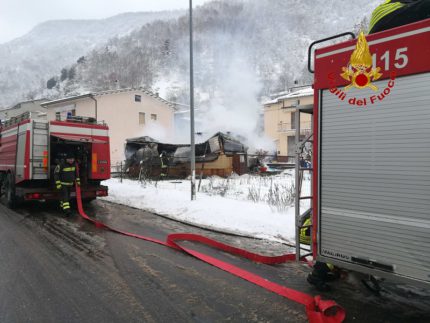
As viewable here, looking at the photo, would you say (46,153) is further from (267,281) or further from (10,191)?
(267,281)

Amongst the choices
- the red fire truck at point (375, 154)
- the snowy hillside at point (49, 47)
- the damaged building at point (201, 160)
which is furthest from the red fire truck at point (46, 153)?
the snowy hillside at point (49, 47)

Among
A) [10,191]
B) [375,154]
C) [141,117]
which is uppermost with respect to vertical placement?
[141,117]

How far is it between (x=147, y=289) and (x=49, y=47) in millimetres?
169529

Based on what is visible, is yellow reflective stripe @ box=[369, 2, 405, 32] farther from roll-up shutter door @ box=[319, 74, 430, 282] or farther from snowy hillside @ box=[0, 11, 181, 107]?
snowy hillside @ box=[0, 11, 181, 107]

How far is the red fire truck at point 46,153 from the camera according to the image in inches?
380

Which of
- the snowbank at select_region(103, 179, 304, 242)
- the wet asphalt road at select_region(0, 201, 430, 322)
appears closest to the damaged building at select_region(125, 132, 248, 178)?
the snowbank at select_region(103, 179, 304, 242)

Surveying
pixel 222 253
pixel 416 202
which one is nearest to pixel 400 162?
pixel 416 202

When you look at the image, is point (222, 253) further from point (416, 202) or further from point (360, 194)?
point (416, 202)

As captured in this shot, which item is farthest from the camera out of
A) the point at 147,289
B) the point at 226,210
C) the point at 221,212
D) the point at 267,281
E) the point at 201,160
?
the point at 201,160

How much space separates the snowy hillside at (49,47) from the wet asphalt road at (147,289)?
332ft

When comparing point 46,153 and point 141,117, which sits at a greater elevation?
point 141,117

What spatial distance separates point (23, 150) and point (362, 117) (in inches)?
359

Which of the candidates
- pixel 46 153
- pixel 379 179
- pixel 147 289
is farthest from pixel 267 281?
pixel 46 153

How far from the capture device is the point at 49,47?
15212 cm
